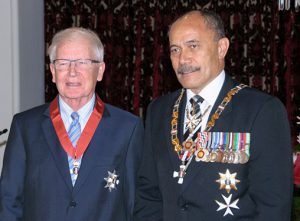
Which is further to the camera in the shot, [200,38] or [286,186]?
[200,38]

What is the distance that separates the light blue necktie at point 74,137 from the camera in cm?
213

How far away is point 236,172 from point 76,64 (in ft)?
2.64

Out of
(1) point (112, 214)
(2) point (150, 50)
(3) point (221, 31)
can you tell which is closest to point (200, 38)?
(3) point (221, 31)

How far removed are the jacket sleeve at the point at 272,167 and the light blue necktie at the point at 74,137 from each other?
729 millimetres

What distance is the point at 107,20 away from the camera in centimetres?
570

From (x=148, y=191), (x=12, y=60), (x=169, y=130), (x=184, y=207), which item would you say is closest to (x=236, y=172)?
(x=184, y=207)

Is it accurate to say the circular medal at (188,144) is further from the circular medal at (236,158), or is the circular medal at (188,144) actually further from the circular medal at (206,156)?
the circular medal at (236,158)

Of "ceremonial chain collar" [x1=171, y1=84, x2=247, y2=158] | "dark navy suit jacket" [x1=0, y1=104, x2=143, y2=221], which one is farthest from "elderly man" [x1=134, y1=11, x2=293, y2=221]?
"dark navy suit jacket" [x1=0, y1=104, x2=143, y2=221]

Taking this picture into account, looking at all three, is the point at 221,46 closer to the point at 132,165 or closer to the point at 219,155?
the point at 219,155

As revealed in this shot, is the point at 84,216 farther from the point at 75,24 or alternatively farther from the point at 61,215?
the point at 75,24

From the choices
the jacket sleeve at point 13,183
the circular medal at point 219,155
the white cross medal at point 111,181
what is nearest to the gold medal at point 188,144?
the circular medal at point 219,155

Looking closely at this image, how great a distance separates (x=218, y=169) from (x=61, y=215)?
2.19ft

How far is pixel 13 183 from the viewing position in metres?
2.12

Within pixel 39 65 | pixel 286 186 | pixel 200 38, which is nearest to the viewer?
pixel 286 186
